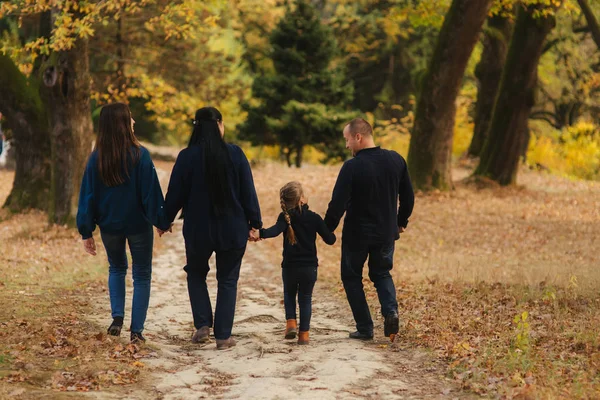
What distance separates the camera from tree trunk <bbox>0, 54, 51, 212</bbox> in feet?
57.0

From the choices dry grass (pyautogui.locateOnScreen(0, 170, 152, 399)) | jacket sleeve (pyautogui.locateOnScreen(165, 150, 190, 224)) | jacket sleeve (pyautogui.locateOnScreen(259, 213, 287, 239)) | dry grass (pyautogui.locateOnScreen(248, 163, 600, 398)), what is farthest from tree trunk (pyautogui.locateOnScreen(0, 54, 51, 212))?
jacket sleeve (pyautogui.locateOnScreen(259, 213, 287, 239))

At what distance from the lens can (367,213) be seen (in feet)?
25.3

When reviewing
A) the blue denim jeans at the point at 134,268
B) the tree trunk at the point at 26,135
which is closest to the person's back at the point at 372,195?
the blue denim jeans at the point at 134,268

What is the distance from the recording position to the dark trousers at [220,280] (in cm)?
751

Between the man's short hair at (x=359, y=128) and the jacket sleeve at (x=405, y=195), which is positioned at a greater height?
the man's short hair at (x=359, y=128)

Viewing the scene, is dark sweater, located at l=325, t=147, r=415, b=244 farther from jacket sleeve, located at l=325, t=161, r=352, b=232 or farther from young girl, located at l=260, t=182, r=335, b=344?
young girl, located at l=260, t=182, r=335, b=344

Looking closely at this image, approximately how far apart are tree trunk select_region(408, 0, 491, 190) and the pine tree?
12481 millimetres

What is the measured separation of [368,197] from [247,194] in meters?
1.11

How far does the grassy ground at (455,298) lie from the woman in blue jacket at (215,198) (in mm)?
1043

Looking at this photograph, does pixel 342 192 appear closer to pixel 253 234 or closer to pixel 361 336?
pixel 253 234

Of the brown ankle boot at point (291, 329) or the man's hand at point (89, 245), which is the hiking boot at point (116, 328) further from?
the brown ankle boot at point (291, 329)

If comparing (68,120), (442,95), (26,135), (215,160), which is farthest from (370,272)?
(442,95)

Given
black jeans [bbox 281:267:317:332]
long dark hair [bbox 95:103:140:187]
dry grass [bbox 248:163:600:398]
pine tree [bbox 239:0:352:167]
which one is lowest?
dry grass [bbox 248:163:600:398]

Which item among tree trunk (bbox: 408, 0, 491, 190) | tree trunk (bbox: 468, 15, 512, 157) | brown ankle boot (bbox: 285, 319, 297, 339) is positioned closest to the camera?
brown ankle boot (bbox: 285, 319, 297, 339)
